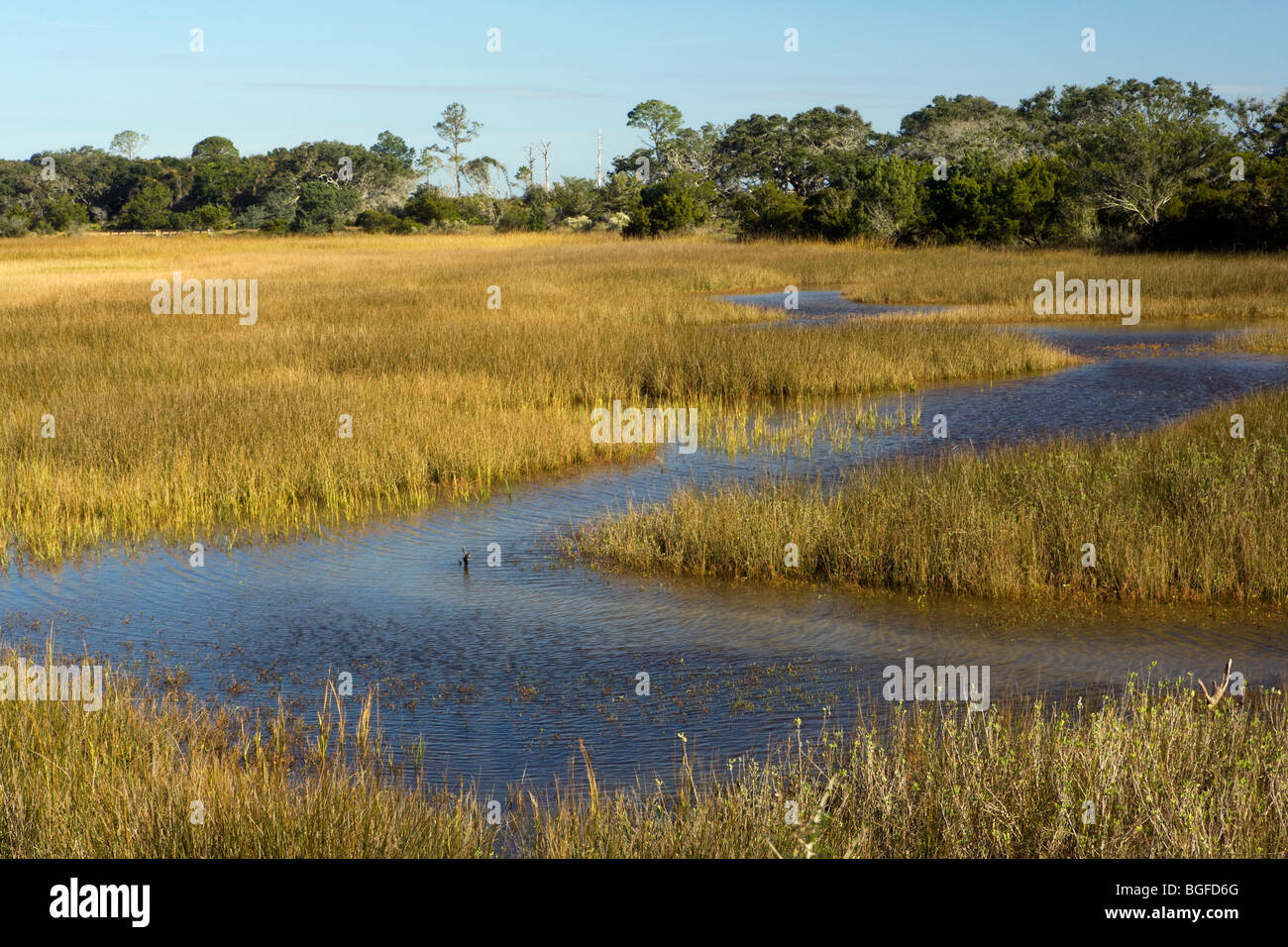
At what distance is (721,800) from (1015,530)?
4971 millimetres

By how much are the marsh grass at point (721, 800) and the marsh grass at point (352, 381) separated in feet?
18.5

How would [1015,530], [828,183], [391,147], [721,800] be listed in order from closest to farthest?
[721,800] < [1015,530] < [828,183] < [391,147]

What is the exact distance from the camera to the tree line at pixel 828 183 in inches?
1575

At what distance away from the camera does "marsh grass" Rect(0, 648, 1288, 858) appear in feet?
14.1

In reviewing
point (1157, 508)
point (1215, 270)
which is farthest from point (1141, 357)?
point (1157, 508)

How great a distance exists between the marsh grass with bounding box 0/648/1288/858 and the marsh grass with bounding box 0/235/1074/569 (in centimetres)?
563

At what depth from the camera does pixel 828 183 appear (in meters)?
70.8

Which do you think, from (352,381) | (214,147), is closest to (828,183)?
(352,381)

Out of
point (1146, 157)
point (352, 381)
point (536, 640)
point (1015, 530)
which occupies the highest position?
point (1146, 157)

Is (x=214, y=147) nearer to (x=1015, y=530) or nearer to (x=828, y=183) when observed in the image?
(x=828, y=183)

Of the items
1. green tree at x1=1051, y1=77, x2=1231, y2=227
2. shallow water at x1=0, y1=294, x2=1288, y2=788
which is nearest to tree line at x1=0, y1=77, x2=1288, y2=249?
green tree at x1=1051, y1=77, x2=1231, y2=227
